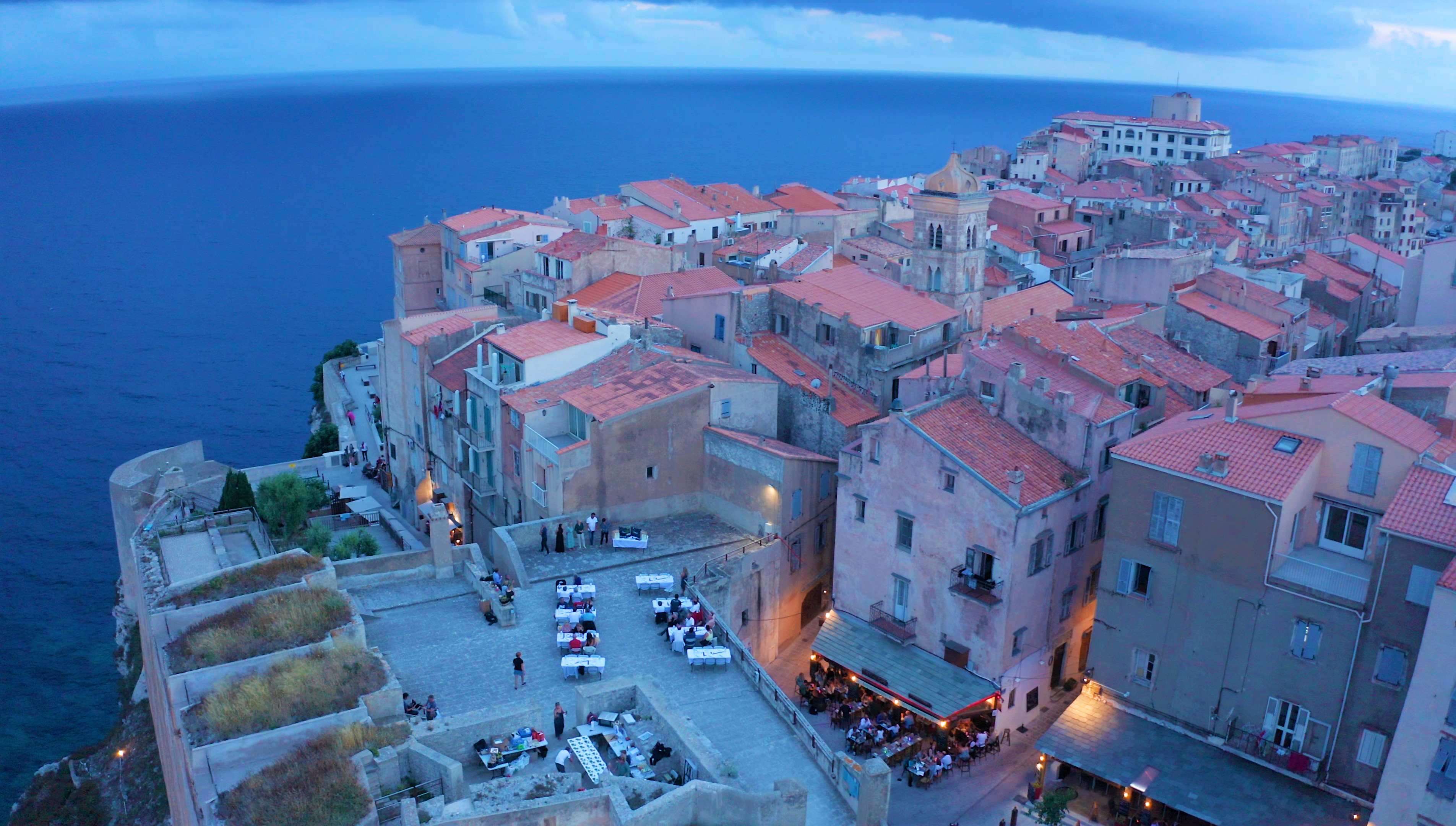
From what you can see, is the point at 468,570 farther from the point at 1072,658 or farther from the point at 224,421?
the point at 224,421

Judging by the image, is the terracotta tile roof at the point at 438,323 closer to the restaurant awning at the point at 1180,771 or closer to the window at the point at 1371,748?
the restaurant awning at the point at 1180,771

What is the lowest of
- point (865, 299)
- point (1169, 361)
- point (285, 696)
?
point (285, 696)

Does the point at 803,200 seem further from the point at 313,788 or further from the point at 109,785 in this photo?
the point at 313,788

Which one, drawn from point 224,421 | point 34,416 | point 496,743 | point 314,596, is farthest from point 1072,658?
point 34,416

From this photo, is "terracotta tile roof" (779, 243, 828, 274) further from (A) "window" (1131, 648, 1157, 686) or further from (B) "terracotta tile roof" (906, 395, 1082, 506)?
(A) "window" (1131, 648, 1157, 686)

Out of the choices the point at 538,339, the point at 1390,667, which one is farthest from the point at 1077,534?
the point at 538,339

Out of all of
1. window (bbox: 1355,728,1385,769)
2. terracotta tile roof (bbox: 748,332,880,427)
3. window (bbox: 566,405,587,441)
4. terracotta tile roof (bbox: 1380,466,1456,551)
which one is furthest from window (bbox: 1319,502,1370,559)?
window (bbox: 566,405,587,441)
